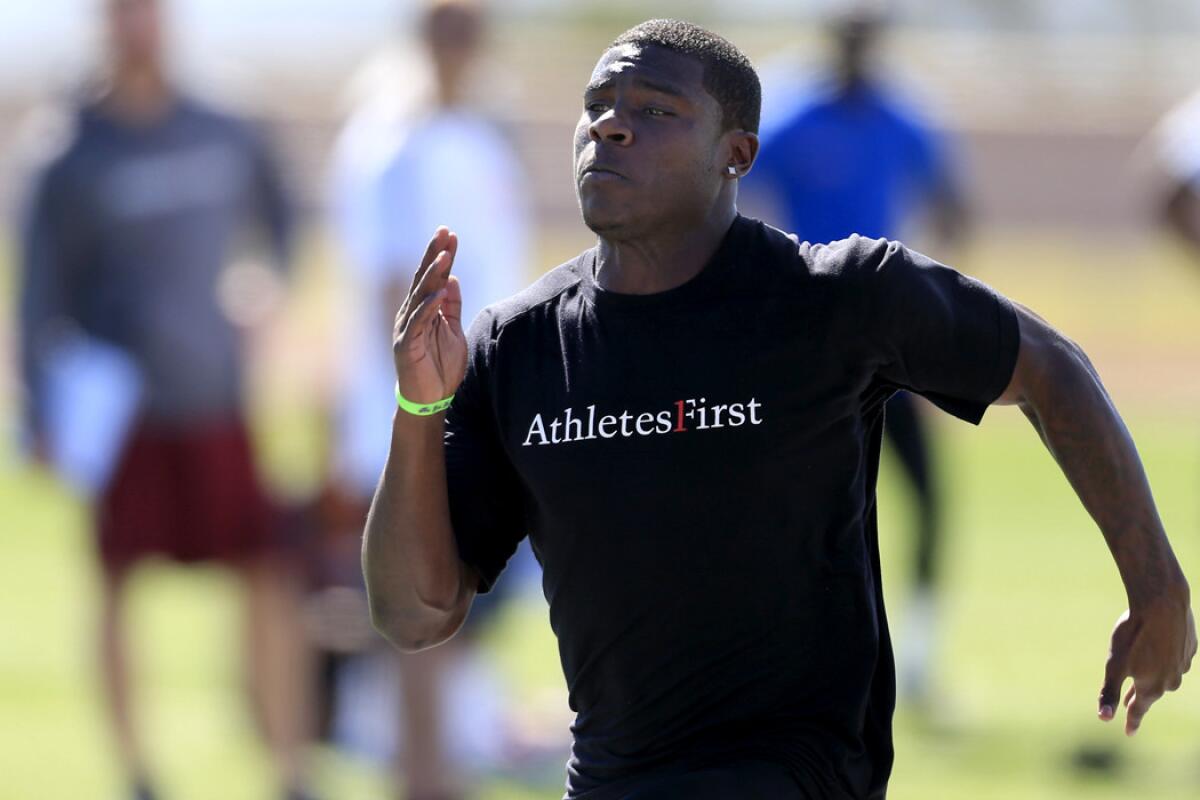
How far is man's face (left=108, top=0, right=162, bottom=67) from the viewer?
271 inches

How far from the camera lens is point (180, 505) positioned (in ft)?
22.6

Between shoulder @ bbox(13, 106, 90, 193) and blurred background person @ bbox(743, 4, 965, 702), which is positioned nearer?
shoulder @ bbox(13, 106, 90, 193)

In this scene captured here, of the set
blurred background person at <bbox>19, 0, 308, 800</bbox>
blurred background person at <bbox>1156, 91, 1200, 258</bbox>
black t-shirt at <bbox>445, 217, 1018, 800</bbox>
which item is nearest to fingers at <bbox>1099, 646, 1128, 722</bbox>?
black t-shirt at <bbox>445, 217, 1018, 800</bbox>

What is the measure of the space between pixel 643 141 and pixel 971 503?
35.4ft

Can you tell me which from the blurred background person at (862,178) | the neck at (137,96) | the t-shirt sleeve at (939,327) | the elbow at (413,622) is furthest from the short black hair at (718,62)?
the blurred background person at (862,178)

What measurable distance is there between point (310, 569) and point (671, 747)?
157 inches

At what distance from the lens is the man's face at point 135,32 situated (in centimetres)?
689

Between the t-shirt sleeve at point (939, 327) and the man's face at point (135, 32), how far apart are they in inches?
164

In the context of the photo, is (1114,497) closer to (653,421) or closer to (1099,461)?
(1099,461)

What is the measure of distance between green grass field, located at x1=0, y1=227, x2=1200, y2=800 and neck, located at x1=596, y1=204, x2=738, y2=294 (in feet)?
11.5

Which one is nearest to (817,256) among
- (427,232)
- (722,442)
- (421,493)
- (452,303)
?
(722,442)

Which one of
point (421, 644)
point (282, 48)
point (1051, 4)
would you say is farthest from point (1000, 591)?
point (1051, 4)

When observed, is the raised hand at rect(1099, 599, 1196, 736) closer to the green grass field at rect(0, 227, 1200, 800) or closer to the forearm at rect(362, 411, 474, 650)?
the forearm at rect(362, 411, 474, 650)

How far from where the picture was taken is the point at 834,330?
3.30 meters
